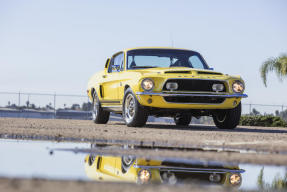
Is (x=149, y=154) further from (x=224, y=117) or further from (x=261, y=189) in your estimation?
(x=224, y=117)

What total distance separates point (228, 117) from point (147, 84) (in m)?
2.03

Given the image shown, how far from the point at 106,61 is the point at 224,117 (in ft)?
11.7

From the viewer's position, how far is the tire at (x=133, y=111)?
9680 mm

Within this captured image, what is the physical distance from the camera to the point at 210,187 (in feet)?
9.78

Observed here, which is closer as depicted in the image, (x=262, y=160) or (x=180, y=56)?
(x=262, y=160)

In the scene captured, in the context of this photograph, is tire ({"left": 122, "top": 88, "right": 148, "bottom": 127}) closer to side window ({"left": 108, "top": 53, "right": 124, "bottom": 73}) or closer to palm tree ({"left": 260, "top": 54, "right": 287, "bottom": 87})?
side window ({"left": 108, "top": 53, "right": 124, "bottom": 73})

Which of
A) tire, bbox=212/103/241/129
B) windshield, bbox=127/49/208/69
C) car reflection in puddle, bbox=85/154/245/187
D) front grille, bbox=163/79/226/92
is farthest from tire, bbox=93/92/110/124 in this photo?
car reflection in puddle, bbox=85/154/245/187

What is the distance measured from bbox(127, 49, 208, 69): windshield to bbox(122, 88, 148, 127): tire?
105 cm

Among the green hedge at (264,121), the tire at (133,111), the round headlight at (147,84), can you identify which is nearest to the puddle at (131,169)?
the round headlight at (147,84)

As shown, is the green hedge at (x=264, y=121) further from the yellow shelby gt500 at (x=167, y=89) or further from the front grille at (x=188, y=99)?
the front grille at (x=188, y=99)

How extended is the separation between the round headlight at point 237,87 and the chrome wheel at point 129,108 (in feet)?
6.44

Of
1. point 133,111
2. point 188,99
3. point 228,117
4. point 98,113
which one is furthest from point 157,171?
point 98,113

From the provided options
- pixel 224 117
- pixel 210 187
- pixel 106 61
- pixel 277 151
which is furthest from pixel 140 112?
pixel 210 187

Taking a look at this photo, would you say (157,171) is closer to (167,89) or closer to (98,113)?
(167,89)
